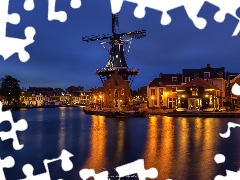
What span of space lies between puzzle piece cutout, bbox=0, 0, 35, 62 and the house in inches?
1504

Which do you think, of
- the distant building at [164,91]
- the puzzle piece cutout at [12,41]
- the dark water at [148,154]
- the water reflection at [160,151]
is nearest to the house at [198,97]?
the distant building at [164,91]

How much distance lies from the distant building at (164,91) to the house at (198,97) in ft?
21.7

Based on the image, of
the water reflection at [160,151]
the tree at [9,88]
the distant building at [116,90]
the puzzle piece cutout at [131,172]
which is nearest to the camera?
the puzzle piece cutout at [131,172]

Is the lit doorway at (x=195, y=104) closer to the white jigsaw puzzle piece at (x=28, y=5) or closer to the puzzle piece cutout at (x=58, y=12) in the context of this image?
the puzzle piece cutout at (x=58, y=12)

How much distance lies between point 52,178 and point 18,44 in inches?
307

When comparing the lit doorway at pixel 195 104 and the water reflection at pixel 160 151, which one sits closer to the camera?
the water reflection at pixel 160 151

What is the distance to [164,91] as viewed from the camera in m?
49.0

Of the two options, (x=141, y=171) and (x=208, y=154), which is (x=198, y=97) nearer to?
(x=208, y=154)

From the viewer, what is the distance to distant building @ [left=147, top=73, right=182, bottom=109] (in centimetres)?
4869

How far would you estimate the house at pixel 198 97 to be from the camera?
4075cm

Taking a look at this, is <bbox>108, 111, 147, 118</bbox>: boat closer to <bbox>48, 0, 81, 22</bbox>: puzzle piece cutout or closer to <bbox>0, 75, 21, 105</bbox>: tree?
<bbox>48, 0, 81, 22</bbox>: puzzle piece cutout

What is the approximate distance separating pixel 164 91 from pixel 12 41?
4614 cm

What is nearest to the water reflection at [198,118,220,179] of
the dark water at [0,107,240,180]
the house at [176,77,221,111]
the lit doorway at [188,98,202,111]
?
the dark water at [0,107,240,180]

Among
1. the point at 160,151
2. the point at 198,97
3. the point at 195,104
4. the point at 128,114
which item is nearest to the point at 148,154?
the point at 160,151
